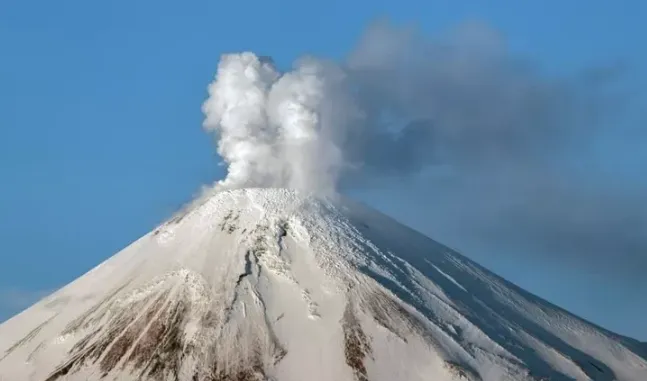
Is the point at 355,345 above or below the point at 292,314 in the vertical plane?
below

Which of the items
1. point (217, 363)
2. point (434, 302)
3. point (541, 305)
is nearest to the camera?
point (217, 363)

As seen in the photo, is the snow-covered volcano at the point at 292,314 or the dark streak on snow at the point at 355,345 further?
the snow-covered volcano at the point at 292,314

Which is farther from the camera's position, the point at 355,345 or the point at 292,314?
the point at 292,314

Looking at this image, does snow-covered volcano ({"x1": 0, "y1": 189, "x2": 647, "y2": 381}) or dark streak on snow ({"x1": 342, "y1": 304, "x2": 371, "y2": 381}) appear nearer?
dark streak on snow ({"x1": 342, "y1": 304, "x2": 371, "y2": 381})

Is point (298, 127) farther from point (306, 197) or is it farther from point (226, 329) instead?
point (226, 329)

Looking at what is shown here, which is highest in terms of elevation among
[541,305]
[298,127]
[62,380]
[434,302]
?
[298,127]

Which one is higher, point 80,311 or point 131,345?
point 80,311

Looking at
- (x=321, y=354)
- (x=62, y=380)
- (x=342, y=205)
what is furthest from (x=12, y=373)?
(x=342, y=205)

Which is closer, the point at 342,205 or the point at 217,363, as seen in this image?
the point at 217,363
